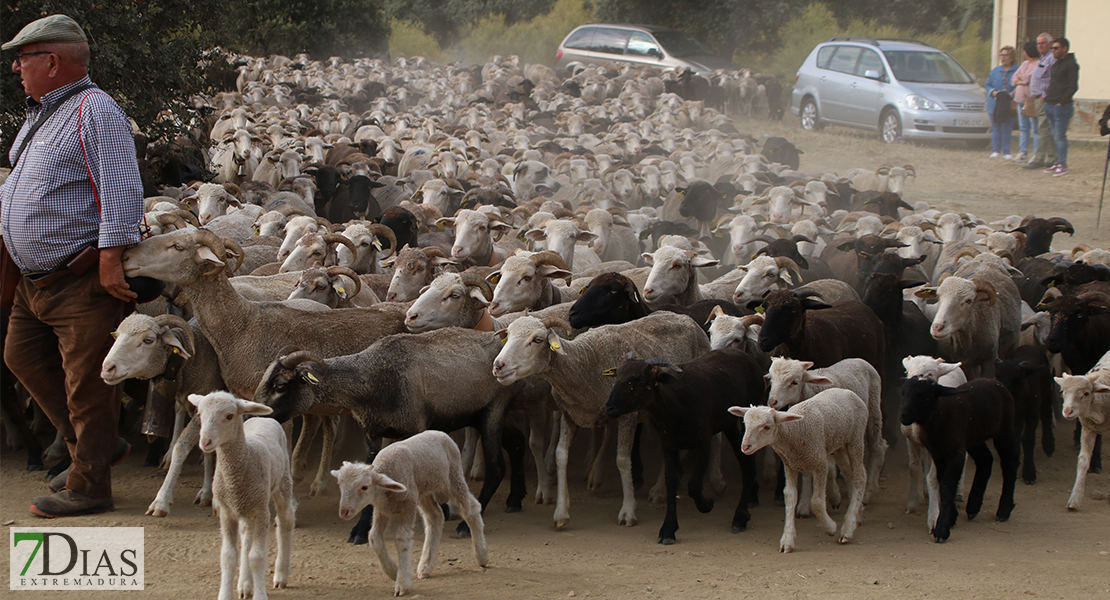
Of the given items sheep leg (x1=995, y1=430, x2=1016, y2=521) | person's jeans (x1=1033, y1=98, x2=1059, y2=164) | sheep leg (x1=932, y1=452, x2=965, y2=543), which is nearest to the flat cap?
sheep leg (x1=932, y1=452, x2=965, y2=543)

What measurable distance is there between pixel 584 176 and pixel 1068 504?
992 centimetres

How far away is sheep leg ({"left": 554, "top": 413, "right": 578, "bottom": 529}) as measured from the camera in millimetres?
6016

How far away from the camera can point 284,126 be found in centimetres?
1739

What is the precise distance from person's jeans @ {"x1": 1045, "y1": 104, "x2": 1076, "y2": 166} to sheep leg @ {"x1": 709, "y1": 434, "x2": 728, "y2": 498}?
1323cm

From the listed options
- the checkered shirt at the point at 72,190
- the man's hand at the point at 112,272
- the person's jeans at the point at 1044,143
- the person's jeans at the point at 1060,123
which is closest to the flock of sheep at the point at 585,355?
the man's hand at the point at 112,272

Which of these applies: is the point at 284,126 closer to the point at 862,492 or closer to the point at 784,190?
the point at 784,190

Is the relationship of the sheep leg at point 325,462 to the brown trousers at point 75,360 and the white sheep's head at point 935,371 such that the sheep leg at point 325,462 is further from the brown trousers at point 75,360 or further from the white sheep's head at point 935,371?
the white sheep's head at point 935,371

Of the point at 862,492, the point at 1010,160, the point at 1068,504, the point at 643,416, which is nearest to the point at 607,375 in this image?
the point at 643,416

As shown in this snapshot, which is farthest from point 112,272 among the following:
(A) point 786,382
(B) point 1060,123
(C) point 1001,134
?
(C) point 1001,134

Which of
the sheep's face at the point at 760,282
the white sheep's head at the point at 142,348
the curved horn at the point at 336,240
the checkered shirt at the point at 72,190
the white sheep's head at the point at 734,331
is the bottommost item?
the white sheep's head at the point at 734,331

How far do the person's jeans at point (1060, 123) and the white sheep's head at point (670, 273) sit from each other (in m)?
12.1

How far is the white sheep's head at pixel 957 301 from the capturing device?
7473mm

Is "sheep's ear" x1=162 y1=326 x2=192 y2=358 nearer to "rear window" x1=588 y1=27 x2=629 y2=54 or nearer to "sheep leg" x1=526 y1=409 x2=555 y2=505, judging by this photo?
"sheep leg" x1=526 y1=409 x2=555 y2=505

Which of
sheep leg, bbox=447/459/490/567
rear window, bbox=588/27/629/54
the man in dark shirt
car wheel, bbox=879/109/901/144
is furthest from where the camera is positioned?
rear window, bbox=588/27/629/54
